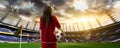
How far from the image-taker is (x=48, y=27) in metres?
5.78

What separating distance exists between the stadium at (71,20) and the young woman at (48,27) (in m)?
33.5

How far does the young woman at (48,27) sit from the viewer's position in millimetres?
5750

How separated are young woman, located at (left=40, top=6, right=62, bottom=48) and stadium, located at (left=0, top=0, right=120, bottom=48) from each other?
110 feet

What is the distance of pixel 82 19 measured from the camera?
6488 centimetres

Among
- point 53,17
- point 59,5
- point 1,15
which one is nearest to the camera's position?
point 53,17

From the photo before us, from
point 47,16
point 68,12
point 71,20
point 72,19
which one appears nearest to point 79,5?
point 72,19

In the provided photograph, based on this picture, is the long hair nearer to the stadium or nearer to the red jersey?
the red jersey

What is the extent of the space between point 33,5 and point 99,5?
13999 millimetres

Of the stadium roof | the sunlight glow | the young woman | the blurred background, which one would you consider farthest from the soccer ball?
the sunlight glow

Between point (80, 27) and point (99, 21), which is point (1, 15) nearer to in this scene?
point (99, 21)

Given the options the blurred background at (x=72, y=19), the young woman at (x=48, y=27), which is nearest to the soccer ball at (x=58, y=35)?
the young woman at (x=48, y=27)

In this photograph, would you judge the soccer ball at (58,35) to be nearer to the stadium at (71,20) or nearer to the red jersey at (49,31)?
the red jersey at (49,31)

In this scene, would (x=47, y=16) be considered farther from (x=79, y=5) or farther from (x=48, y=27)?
(x=79, y=5)

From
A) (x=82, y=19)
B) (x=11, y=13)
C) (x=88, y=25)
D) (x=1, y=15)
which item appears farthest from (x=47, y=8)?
(x=82, y=19)
